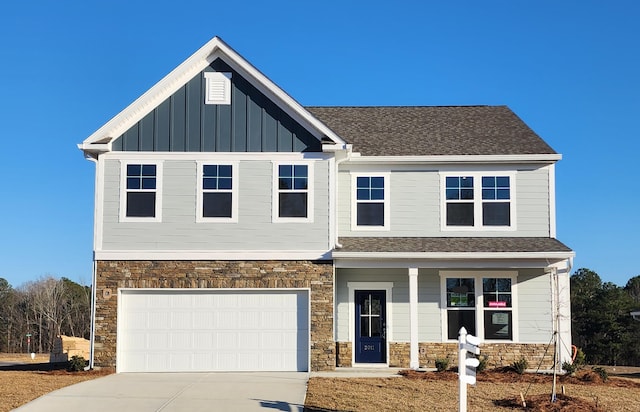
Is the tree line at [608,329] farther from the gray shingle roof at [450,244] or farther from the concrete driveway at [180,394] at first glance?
the concrete driveway at [180,394]

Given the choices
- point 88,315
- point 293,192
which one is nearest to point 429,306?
point 293,192

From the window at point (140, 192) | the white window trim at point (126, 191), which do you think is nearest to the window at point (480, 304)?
the white window trim at point (126, 191)

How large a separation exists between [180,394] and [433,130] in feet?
37.6

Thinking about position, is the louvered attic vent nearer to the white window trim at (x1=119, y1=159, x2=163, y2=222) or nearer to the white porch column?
the white window trim at (x1=119, y1=159, x2=163, y2=222)

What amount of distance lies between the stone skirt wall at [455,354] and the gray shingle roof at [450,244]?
2.73 meters

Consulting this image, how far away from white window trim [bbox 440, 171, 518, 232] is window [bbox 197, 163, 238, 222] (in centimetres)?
586

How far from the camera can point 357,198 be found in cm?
2075

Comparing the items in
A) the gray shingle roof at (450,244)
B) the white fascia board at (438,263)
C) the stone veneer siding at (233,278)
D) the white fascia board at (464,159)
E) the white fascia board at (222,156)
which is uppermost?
the white fascia board at (464,159)

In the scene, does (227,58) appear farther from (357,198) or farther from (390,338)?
(390,338)

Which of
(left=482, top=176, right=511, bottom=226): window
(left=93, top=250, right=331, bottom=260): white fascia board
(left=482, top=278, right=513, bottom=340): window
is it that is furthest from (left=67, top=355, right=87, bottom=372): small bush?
(left=482, top=176, right=511, bottom=226): window

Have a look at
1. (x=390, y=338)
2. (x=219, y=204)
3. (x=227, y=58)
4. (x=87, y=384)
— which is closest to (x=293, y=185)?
(x=219, y=204)

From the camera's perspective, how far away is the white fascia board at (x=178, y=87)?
18859 millimetres

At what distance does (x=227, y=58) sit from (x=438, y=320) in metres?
9.10

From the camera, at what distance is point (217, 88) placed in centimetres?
1925
